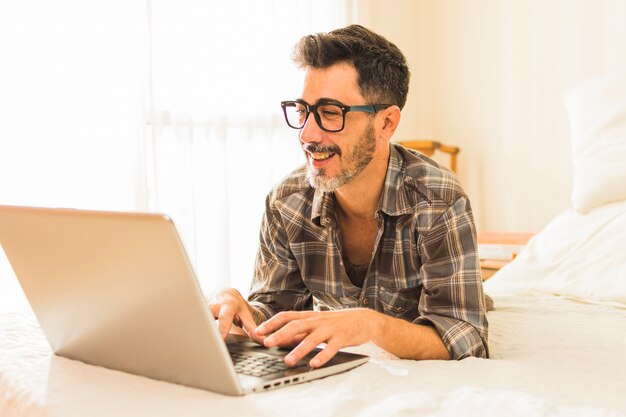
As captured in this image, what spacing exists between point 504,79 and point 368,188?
1872 millimetres

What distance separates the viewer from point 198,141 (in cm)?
289

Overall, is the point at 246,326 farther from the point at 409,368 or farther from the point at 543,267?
the point at 543,267

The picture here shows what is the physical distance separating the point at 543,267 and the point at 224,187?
1.31m

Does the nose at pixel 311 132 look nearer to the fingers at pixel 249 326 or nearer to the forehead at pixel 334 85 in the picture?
the forehead at pixel 334 85

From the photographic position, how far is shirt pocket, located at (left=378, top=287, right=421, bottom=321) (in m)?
1.54

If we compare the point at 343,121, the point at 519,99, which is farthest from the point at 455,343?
the point at 519,99

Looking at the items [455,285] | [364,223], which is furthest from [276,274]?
[455,285]

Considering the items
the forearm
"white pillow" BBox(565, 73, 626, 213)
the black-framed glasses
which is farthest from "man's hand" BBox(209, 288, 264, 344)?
"white pillow" BBox(565, 73, 626, 213)

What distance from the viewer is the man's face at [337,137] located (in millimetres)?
1505

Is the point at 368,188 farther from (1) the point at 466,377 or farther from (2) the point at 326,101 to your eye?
(1) the point at 466,377

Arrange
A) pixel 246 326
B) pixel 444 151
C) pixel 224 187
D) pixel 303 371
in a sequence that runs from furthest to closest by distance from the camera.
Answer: pixel 444 151
pixel 224 187
pixel 246 326
pixel 303 371

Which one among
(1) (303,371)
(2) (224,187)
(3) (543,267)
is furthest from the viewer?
(2) (224,187)

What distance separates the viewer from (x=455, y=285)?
4.43 feet

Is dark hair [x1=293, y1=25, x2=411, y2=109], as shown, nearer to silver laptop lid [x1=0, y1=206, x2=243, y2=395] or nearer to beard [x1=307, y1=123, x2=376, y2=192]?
beard [x1=307, y1=123, x2=376, y2=192]
